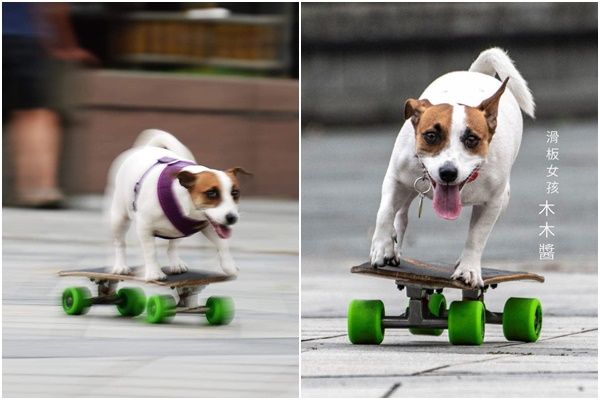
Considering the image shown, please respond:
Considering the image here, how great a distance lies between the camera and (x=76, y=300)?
554 centimetres

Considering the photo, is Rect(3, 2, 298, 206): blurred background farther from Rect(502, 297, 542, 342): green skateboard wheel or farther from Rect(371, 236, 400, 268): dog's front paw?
Rect(502, 297, 542, 342): green skateboard wheel

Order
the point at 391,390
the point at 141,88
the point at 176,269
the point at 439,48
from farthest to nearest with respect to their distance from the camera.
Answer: the point at 141,88 < the point at 439,48 < the point at 176,269 < the point at 391,390

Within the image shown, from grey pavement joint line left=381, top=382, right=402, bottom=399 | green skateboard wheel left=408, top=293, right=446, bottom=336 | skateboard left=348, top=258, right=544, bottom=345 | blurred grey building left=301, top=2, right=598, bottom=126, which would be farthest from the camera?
blurred grey building left=301, top=2, right=598, bottom=126

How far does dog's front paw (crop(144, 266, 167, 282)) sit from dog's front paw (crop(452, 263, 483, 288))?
1.01 m

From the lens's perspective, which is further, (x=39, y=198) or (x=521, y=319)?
(x=39, y=198)

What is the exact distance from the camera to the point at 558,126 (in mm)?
5582

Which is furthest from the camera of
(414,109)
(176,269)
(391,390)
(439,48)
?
(439,48)

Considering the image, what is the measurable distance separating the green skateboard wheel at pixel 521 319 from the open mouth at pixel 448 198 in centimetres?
55

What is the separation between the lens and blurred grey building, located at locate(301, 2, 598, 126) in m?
5.58

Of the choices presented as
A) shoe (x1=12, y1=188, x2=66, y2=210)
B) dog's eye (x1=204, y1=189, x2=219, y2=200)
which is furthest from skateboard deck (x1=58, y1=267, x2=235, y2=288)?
shoe (x1=12, y1=188, x2=66, y2=210)

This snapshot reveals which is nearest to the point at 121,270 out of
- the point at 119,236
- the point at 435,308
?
the point at 119,236

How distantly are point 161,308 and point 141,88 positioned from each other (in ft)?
4.71

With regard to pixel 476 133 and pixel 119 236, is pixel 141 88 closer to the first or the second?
pixel 119 236

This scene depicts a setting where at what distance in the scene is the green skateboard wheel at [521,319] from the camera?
17.3 feet
